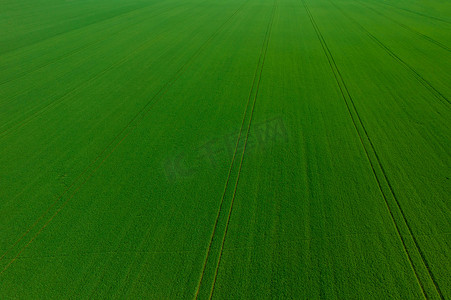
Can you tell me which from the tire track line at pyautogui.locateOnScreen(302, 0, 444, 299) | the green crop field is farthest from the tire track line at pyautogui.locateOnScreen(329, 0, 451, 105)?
the tire track line at pyautogui.locateOnScreen(302, 0, 444, 299)

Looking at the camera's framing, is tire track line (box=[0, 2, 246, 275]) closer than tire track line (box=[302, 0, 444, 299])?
No

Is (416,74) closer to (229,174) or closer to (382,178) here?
(382,178)

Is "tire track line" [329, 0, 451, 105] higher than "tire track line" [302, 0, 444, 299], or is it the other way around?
"tire track line" [329, 0, 451, 105]

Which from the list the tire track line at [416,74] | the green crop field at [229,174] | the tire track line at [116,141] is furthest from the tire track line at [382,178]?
the tire track line at [116,141]

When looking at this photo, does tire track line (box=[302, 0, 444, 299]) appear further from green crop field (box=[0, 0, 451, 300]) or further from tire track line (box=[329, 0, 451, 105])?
tire track line (box=[329, 0, 451, 105])

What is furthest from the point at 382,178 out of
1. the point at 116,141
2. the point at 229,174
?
the point at 116,141

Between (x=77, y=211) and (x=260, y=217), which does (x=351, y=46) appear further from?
(x=77, y=211)


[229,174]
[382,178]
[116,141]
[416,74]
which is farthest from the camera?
[416,74]

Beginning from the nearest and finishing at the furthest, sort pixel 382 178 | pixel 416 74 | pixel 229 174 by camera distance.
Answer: pixel 382 178, pixel 229 174, pixel 416 74

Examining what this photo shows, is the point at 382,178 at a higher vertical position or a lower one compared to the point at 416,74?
lower
